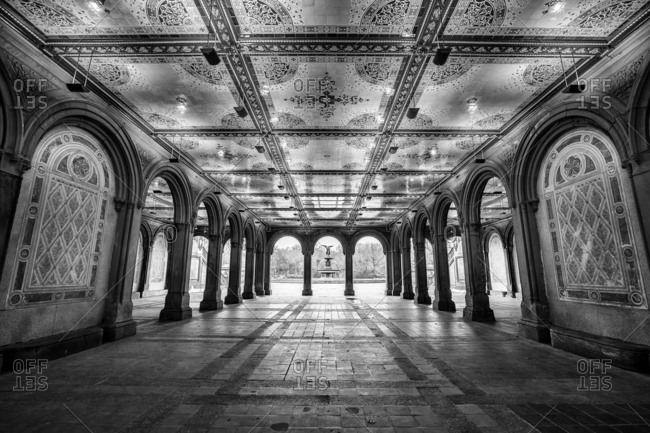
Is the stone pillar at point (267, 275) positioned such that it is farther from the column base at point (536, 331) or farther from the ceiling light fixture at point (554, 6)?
the ceiling light fixture at point (554, 6)

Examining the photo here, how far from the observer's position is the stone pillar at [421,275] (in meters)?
14.0

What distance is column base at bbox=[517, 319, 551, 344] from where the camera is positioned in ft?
19.9

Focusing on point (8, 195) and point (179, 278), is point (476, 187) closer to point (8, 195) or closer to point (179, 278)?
point (179, 278)

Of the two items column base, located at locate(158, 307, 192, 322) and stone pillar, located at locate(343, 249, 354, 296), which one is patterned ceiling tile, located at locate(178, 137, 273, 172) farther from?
stone pillar, located at locate(343, 249, 354, 296)

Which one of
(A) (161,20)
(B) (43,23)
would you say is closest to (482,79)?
(A) (161,20)

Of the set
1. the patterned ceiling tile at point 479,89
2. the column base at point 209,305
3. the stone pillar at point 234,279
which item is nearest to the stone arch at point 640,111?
the patterned ceiling tile at point 479,89

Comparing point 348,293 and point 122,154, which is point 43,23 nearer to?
point 122,154

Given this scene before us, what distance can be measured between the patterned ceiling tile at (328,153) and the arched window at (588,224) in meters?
4.31

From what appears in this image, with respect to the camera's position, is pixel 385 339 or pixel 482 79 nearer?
pixel 482 79

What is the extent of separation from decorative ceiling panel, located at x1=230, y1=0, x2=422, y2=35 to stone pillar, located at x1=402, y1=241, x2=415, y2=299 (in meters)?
14.5

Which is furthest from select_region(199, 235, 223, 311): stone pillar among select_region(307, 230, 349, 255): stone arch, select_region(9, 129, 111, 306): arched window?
select_region(307, 230, 349, 255): stone arch

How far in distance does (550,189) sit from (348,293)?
14.2 meters

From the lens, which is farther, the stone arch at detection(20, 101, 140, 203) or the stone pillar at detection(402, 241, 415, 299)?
the stone pillar at detection(402, 241, 415, 299)

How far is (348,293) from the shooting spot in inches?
743
